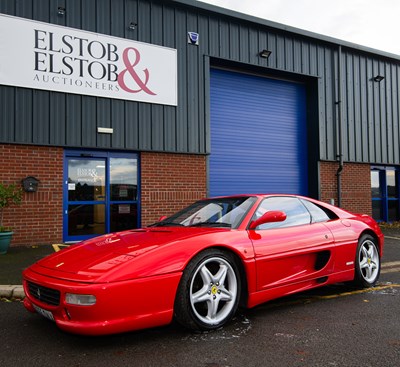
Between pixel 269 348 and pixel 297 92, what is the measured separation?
11.1 m

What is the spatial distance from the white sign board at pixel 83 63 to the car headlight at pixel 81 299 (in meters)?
6.86

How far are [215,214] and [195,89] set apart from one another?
695 cm

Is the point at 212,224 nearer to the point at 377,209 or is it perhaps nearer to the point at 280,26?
the point at 280,26

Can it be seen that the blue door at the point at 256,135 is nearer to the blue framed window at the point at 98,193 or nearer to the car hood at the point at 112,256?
the blue framed window at the point at 98,193

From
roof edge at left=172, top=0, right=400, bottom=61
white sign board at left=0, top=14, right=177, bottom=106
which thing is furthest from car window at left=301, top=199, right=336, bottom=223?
roof edge at left=172, top=0, right=400, bottom=61

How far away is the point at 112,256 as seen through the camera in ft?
10.2

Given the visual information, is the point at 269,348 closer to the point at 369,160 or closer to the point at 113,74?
the point at 113,74

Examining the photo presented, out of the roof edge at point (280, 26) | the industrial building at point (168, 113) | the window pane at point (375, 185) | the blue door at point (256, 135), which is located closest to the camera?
the industrial building at point (168, 113)

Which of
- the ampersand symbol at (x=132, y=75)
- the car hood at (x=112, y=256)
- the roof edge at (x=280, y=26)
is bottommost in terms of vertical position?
the car hood at (x=112, y=256)

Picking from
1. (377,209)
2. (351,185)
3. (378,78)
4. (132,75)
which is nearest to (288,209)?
(132,75)

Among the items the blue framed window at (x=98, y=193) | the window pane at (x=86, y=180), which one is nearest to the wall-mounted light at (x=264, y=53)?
the blue framed window at (x=98, y=193)

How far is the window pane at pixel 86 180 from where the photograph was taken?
8.95 meters

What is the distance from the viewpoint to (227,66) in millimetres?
11320

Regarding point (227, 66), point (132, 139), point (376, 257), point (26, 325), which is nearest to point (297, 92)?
point (227, 66)
